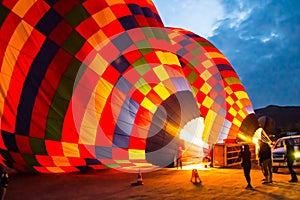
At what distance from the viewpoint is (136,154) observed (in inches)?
309

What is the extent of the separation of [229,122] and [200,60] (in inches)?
115

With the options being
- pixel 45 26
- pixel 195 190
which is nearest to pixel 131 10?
pixel 45 26

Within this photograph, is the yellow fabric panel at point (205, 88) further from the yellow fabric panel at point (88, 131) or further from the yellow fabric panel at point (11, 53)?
the yellow fabric panel at point (11, 53)

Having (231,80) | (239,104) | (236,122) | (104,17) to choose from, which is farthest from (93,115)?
(239,104)

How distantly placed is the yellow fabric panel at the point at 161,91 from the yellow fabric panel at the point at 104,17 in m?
1.96

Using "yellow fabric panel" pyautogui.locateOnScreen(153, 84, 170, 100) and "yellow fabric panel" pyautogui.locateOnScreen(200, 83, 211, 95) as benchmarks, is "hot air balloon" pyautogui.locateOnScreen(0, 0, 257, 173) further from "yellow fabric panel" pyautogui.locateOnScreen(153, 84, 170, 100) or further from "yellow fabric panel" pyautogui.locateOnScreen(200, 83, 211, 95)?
"yellow fabric panel" pyautogui.locateOnScreen(200, 83, 211, 95)

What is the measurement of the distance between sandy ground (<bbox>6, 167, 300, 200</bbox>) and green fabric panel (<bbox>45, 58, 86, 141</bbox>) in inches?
47.1

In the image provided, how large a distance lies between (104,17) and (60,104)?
2381mm

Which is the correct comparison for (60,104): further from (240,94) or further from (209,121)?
(240,94)

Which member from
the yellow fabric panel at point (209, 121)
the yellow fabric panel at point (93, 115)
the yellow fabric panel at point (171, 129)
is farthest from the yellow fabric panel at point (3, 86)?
the yellow fabric panel at point (209, 121)

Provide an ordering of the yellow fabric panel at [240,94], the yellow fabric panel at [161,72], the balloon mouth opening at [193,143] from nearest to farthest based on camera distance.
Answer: the yellow fabric panel at [161,72], the balloon mouth opening at [193,143], the yellow fabric panel at [240,94]

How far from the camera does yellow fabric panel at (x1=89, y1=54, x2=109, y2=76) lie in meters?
7.53

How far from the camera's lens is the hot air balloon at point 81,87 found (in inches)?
285

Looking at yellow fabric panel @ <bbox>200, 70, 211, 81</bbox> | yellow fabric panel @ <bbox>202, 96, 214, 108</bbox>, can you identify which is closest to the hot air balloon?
yellow fabric panel @ <bbox>202, 96, 214, 108</bbox>
